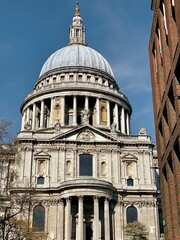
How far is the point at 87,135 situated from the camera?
53.3m

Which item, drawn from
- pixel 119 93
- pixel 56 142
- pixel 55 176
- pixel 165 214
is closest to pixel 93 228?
pixel 55 176

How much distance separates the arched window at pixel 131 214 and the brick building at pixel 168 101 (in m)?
28.0

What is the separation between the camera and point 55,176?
1976 inches

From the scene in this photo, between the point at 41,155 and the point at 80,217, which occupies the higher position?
the point at 41,155

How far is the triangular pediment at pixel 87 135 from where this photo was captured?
173 feet

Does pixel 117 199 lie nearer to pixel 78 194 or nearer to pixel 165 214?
pixel 78 194

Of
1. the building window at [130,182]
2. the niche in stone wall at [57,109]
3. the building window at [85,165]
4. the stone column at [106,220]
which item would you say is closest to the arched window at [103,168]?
the building window at [85,165]

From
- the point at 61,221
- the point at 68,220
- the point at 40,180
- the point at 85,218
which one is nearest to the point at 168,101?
the point at 68,220

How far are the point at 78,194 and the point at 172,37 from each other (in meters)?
31.6

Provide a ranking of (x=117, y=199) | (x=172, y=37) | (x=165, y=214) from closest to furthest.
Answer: (x=172, y=37) → (x=165, y=214) → (x=117, y=199)

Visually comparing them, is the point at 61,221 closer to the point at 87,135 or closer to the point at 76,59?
the point at 87,135

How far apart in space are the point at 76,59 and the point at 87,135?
2622 centimetres

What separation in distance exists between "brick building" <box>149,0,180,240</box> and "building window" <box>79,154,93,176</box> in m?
27.7

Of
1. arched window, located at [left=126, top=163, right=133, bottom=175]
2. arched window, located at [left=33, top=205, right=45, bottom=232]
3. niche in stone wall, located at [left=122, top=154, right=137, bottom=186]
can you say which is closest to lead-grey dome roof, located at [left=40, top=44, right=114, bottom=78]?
niche in stone wall, located at [left=122, top=154, right=137, bottom=186]
